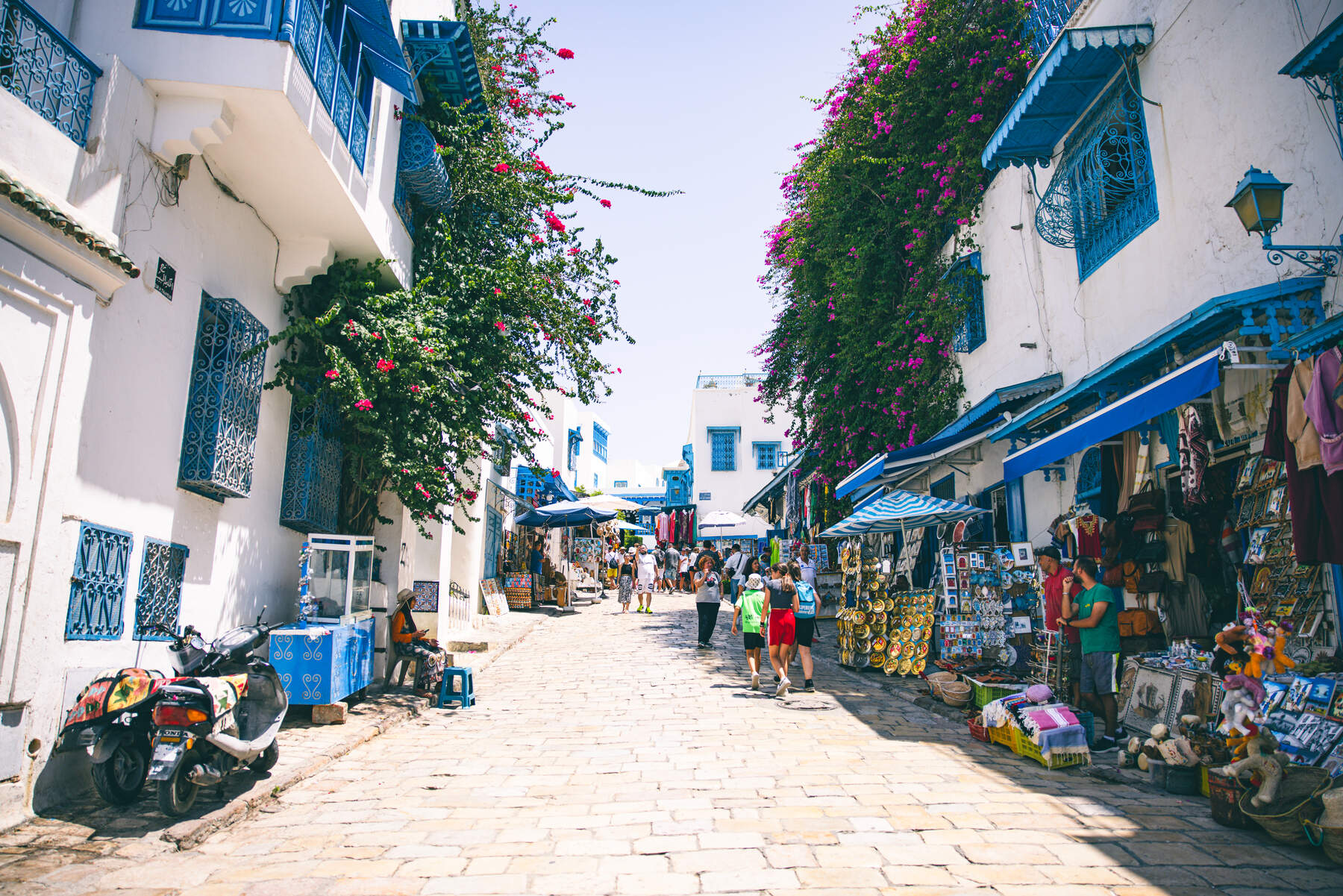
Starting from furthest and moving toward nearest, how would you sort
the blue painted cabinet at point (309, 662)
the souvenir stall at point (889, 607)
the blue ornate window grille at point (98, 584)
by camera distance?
1. the souvenir stall at point (889, 607)
2. the blue painted cabinet at point (309, 662)
3. the blue ornate window grille at point (98, 584)

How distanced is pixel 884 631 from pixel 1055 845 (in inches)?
277

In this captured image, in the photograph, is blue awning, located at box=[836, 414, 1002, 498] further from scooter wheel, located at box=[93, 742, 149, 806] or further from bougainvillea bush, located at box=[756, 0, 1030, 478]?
scooter wheel, located at box=[93, 742, 149, 806]

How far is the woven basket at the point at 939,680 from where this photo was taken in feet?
29.8

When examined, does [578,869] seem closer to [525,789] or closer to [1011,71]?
[525,789]

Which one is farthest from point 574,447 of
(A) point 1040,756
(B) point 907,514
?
(A) point 1040,756

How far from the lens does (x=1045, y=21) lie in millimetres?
10406

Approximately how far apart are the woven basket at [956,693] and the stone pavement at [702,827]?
647mm

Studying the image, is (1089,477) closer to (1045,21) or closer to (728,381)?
(1045,21)

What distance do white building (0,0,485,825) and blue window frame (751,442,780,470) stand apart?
96.0 ft

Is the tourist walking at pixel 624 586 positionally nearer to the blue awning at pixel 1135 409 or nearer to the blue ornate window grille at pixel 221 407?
the blue ornate window grille at pixel 221 407

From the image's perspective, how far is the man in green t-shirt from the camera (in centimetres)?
730

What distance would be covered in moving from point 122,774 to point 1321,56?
9.78 m

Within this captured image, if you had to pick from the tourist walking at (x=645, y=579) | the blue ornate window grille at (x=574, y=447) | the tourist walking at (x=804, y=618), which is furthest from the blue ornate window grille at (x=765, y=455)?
the tourist walking at (x=804, y=618)

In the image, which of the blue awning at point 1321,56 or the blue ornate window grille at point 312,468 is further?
the blue ornate window grille at point 312,468
